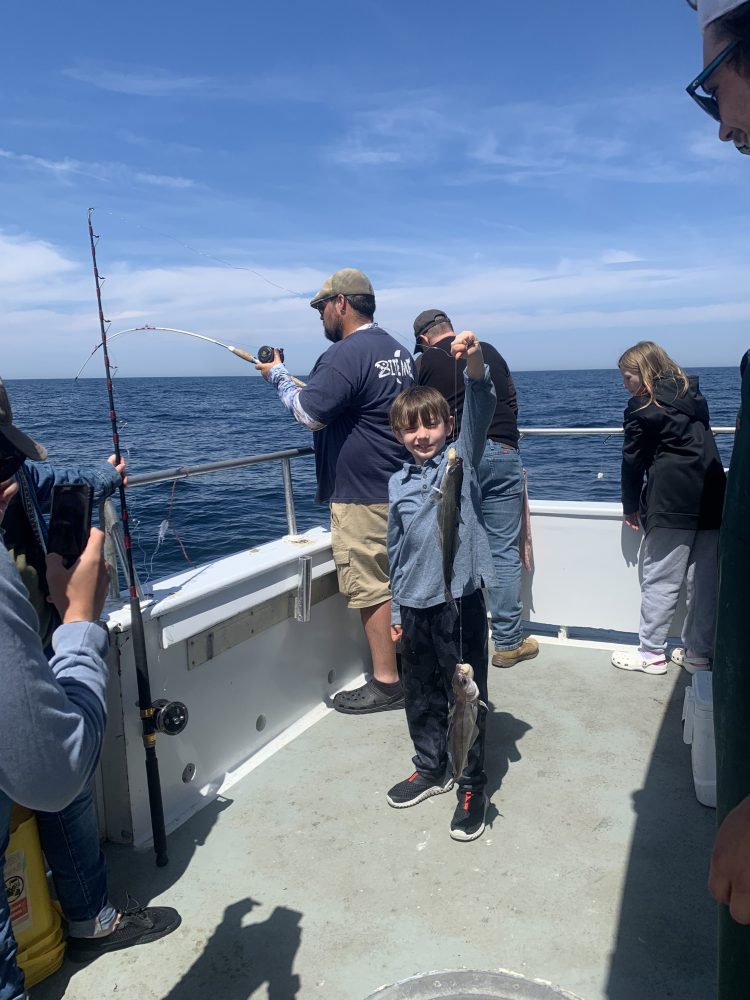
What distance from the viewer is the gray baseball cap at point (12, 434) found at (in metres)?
1.60

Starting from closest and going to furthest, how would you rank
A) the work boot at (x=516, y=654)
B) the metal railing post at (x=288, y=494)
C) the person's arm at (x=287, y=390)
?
the person's arm at (x=287, y=390)
the metal railing post at (x=288, y=494)
the work boot at (x=516, y=654)

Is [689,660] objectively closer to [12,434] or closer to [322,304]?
[322,304]

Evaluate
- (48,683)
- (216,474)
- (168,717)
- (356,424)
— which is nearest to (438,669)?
(168,717)

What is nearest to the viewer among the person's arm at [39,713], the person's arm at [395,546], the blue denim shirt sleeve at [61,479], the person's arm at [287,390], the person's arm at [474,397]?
the person's arm at [39,713]

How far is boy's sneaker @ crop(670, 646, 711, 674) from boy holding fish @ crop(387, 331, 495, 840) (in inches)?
70.3

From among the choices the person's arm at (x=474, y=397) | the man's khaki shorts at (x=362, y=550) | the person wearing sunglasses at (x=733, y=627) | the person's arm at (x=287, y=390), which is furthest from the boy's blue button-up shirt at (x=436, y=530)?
the person wearing sunglasses at (x=733, y=627)

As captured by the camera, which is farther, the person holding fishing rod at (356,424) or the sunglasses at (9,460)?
the person holding fishing rod at (356,424)

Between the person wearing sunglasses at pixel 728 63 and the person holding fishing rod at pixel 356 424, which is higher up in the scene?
the person wearing sunglasses at pixel 728 63

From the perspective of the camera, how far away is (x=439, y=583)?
299cm

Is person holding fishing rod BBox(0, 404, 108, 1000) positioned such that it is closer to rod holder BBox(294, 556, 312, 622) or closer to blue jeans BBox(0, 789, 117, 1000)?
blue jeans BBox(0, 789, 117, 1000)

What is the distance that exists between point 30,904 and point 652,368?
3781 millimetres

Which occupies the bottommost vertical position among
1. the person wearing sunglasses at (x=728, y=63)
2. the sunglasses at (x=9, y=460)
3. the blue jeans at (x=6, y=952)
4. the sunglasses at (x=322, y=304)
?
the blue jeans at (x=6, y=952)

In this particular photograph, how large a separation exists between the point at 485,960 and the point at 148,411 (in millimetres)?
23452

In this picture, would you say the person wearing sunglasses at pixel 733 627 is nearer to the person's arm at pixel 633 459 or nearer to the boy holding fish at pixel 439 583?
the boy holding fish at pixel 439 583
